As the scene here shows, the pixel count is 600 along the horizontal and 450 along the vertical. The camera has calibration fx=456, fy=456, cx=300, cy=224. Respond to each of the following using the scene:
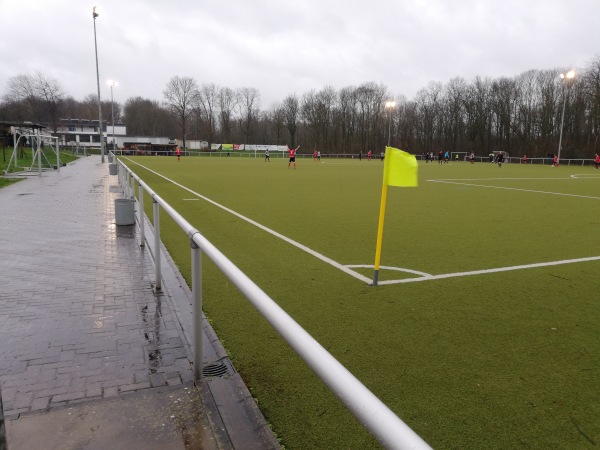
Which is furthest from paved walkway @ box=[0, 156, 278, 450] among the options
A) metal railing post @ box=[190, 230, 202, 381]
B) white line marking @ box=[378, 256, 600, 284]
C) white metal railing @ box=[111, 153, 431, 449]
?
white line marking @ box=[378, 256, 600, 284]

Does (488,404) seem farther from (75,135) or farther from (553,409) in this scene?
(75,135)

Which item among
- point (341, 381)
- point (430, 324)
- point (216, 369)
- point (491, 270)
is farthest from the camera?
point (491, 270)

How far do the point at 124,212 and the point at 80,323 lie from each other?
5288mm

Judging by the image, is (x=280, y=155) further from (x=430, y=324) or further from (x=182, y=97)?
(x=430, y=324)

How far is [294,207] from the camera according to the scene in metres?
13.4

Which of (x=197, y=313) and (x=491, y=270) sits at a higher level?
(x=197, y=313)

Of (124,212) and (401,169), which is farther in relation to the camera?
(124,212)

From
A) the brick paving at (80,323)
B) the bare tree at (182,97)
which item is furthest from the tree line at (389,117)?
the brick paving at (80,323)

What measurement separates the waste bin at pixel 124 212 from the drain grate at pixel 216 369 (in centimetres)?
652

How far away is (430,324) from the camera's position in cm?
457

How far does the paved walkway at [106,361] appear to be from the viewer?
273cm

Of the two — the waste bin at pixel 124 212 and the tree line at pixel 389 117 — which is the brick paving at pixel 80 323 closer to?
the waste bin at pixel 124 212

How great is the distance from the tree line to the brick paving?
56.6 metres

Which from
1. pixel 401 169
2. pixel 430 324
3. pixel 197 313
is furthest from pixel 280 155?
pixel 197 313
